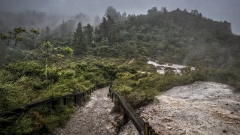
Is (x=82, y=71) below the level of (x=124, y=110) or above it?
above

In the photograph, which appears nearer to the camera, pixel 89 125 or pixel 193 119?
pixel 193 119

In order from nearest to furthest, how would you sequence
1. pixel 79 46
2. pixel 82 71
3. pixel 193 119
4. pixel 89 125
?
pixel 193 119, pixel 89 125, pixel 82 71, pixel 79 46

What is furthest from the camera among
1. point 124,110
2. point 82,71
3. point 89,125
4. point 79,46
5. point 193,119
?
point 79,46

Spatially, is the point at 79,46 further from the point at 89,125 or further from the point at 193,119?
the point at 193,119

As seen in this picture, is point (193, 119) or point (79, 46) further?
point (79, 46)

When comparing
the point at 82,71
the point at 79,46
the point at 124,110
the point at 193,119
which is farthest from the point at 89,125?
the point at 79,46

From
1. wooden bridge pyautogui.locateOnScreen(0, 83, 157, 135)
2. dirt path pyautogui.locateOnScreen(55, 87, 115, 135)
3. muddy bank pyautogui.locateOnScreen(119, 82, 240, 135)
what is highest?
wooden bridge pyautogui.locateOnScreen(0, 83, 157, 135)

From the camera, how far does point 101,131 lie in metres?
6.98

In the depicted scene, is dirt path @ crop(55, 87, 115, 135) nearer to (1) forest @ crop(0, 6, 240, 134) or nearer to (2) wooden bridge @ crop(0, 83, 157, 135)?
(1) forest @ crop(0, 6, 240, 134)

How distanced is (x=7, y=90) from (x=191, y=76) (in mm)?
15512

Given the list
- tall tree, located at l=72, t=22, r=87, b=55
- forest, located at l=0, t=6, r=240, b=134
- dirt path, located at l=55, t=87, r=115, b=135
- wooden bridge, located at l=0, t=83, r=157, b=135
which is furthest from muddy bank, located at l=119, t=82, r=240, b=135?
tall tree, located at l=72, t=22, r=87, b=55

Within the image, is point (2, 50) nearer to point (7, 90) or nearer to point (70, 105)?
point (70, 105)

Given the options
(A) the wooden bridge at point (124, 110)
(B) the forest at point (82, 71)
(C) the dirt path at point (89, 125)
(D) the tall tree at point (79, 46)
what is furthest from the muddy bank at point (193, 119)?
(D) the tall tree at point (79, 46)

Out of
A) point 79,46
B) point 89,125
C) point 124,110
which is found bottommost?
point 89,125
